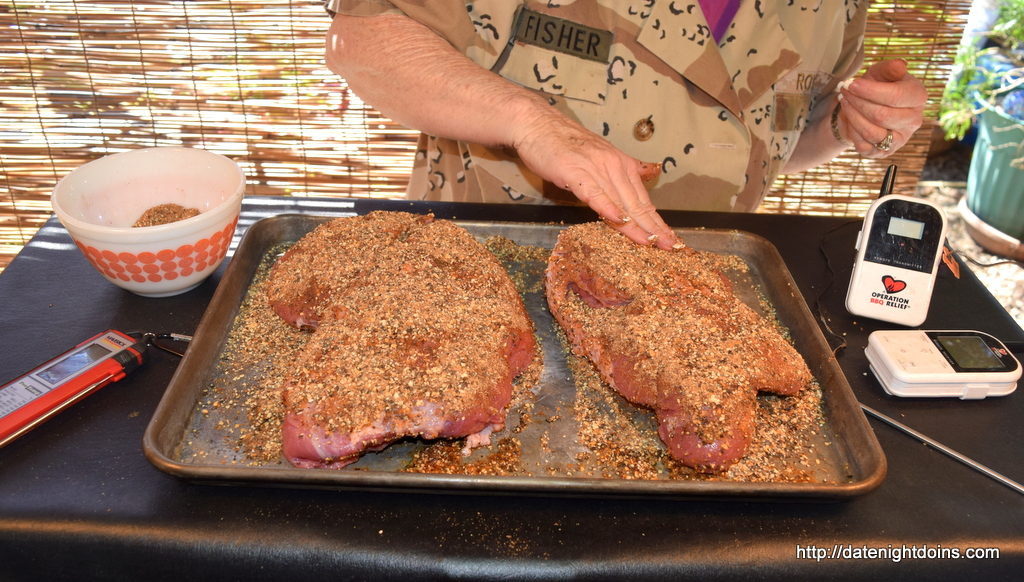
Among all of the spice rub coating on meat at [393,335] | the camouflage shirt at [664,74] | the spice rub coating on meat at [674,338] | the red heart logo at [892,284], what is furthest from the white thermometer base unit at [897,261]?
the spice rub coating on meat at [393,335]

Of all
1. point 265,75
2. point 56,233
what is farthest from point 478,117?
point 265,75

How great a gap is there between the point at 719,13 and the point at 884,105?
0.56m

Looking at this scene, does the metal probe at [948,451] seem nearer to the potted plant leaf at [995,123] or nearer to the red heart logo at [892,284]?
the red heart logo at [892,284]

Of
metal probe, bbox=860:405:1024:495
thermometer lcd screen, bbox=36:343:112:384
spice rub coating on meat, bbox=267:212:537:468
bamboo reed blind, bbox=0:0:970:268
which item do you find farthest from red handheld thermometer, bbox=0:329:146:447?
bamboo reed blind, bbox=0:0:970:268

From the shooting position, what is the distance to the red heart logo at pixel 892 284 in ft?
5.83

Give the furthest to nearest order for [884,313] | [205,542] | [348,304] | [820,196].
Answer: [820,196]
[884,313]
[348,304]
[205,542]

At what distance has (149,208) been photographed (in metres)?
1.92

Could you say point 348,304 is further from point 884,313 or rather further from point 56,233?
point 884,313

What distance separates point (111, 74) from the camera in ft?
10.5

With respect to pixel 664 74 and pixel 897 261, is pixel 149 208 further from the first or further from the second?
pixel 897 261

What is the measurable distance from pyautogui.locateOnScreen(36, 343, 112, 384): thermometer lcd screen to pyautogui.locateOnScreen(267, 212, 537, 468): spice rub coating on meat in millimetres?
387

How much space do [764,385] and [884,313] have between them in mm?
545

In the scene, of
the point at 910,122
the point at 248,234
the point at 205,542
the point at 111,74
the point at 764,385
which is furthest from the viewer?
the point at 111,74

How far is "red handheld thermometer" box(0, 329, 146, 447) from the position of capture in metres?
1.34
